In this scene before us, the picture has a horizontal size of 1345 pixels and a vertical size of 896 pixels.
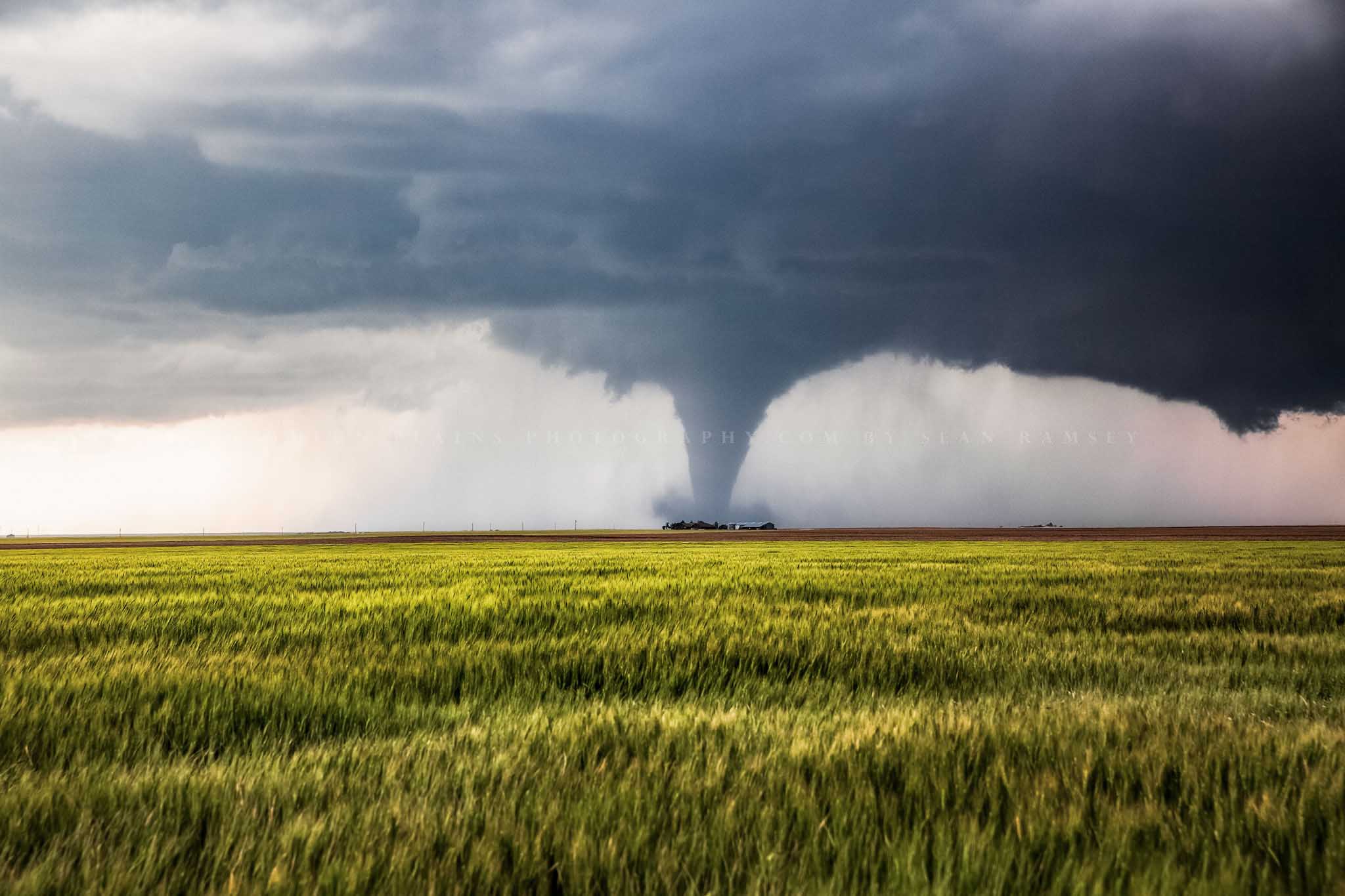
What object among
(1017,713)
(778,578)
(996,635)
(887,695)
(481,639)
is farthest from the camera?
(778,578)

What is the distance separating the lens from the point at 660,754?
2.98m

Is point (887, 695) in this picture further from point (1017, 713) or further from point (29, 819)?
point (29, 819)

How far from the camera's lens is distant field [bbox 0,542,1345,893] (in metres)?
2.10

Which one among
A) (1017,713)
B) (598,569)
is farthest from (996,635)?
(598,569)

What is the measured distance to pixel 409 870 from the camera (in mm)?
2041

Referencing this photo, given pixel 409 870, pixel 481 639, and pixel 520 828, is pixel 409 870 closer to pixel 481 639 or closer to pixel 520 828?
pixel 520 828

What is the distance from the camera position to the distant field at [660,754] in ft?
6.90

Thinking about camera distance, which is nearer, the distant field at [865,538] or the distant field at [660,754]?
the distant field at [660,754]

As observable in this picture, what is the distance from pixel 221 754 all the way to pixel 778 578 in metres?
9.20

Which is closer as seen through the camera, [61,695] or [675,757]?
[675,757]

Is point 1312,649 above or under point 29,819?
under

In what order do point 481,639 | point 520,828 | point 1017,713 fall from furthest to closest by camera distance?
point 481,639 → point 1017,713 → point 520,828

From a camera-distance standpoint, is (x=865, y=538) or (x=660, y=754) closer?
(x=660, y=754)

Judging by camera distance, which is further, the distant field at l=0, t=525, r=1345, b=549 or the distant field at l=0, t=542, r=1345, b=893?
the distant field at l=0, t=525, r=1345, b=549
